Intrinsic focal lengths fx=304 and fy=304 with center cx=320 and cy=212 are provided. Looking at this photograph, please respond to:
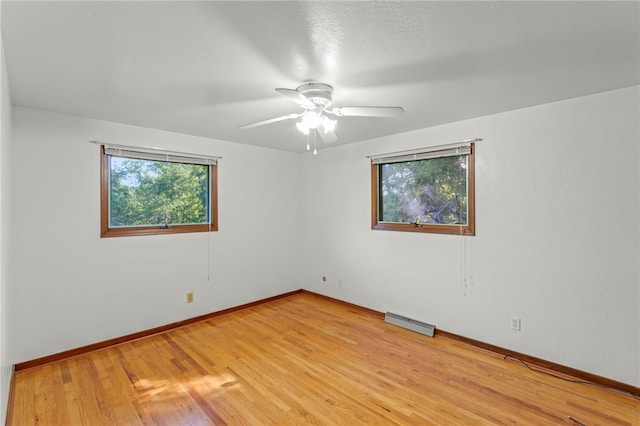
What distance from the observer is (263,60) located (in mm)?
1813

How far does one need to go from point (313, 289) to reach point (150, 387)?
270 cm

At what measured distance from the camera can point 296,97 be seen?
1.92 meters

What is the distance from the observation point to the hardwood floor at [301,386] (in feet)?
6.71

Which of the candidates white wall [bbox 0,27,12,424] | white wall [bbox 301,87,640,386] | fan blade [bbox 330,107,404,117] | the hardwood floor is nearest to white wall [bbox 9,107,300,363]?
the hardwood floor

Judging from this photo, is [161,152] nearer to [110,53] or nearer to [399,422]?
[110,53]

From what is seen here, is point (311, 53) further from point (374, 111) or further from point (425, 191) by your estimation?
point (425, 191)

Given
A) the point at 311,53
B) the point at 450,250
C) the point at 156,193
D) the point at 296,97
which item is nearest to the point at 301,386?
the point at 450,250

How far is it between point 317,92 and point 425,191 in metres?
1.96

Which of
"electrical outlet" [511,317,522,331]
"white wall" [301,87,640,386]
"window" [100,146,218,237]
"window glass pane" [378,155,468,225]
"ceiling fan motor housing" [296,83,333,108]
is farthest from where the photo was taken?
"window glass pane" [378,155,468,225]

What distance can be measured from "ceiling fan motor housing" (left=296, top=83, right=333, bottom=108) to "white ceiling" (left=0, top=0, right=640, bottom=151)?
56 millimetres

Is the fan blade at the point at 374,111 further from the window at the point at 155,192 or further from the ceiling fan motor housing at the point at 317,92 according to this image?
the window at the point at 155,192

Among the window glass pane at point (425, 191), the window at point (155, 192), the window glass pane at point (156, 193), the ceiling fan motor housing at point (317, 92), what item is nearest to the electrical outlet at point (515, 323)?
the window glass pane at point (425, 191)

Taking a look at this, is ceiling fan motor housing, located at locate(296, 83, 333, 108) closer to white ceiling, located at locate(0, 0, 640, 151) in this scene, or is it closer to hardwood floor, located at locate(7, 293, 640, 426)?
white ceiling, located at locate(0, 0, 640, 151)

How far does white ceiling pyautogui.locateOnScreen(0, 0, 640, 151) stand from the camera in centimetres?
139
